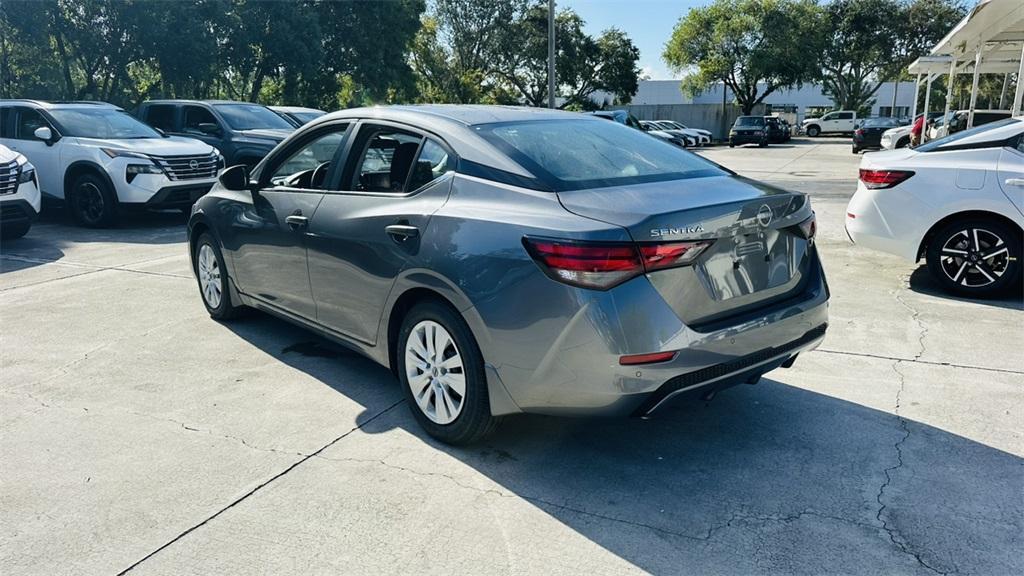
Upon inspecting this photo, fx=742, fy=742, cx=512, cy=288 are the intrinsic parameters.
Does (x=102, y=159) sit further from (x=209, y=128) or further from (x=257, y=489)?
(x=257, y=489)

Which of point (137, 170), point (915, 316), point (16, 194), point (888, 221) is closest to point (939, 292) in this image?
point (888, 221)

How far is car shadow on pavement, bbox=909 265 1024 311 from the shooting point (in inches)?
240

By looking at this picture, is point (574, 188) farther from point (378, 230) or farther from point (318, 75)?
point (318, 75)

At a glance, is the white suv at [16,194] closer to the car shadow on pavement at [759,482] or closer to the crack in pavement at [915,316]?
the car shadow on pavement at [759,482]

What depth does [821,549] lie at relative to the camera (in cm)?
282

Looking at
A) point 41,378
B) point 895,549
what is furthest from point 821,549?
point 41,378

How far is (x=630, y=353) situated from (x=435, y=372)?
1.09m

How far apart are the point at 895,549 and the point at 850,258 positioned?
5.83 metres

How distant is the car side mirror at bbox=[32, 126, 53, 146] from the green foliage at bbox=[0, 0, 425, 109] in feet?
34.0

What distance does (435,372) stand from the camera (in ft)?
12.0

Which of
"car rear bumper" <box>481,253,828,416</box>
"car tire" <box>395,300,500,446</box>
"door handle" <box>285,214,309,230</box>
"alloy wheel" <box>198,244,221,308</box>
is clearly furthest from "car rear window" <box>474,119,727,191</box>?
"alloy wheel" <box>198,244,221,308</box>

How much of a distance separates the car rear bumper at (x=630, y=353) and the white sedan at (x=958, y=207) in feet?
12.2

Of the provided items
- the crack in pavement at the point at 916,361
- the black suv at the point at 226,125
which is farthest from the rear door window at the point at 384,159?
the black suv at the point at 226,125

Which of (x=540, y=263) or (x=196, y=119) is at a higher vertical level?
(x=196, y=119)
